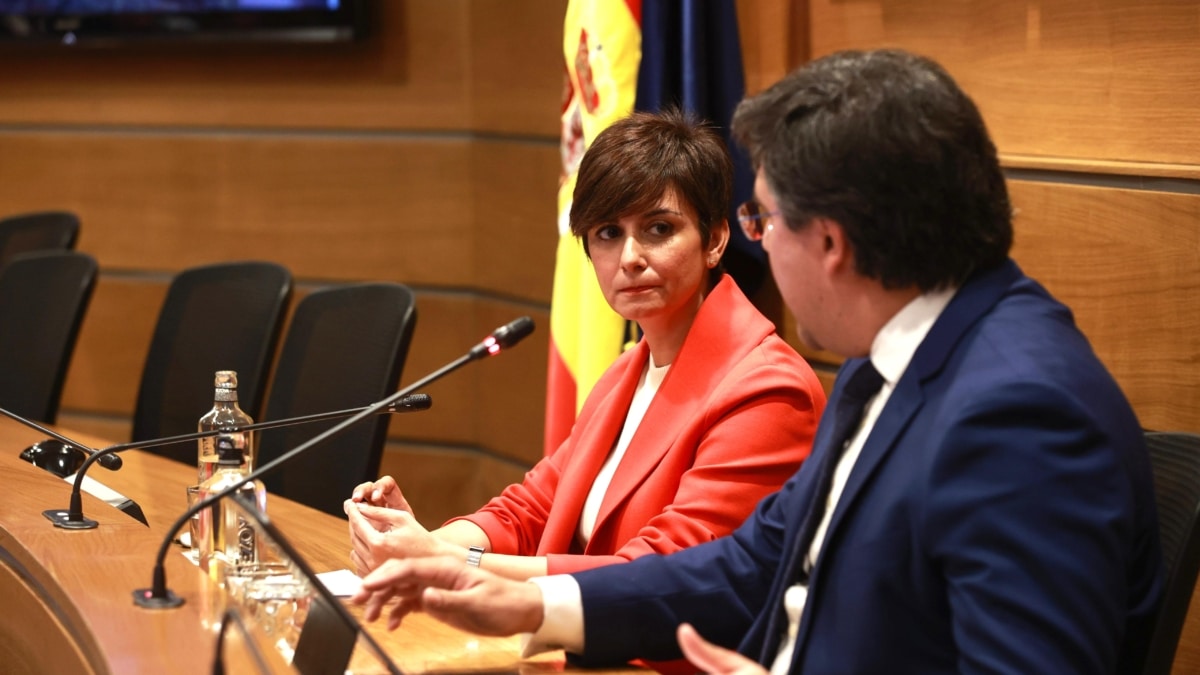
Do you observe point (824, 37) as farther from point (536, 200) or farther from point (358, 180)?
point (358, 180)

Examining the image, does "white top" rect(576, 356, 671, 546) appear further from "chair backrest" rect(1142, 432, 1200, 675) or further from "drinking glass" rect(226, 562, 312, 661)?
"chair backrest" rect(1142, 432, 1200, 675)

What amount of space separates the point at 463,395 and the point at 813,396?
320 cm

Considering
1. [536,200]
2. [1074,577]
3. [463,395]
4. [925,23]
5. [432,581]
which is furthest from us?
[463,395]

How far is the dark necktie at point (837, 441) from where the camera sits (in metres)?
1.66

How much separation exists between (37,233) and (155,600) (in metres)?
3.40

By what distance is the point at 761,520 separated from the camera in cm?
184

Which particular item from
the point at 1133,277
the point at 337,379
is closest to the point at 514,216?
the point at 337,379

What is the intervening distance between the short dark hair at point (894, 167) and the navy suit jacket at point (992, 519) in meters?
0.06

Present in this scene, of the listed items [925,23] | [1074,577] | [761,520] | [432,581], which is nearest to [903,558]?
[1074,577]

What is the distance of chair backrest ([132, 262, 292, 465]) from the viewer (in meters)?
3.53

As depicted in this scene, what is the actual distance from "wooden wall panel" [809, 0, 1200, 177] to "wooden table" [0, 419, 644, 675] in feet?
5.13

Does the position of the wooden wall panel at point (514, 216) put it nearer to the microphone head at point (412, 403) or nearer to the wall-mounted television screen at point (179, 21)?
the wall-mounted television screen at point (179, 21)

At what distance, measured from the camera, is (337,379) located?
123 inches

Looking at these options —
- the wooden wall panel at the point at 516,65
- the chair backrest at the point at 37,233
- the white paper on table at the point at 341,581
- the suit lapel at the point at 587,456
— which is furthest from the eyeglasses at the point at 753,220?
the chair backrest at the point at 37,233
